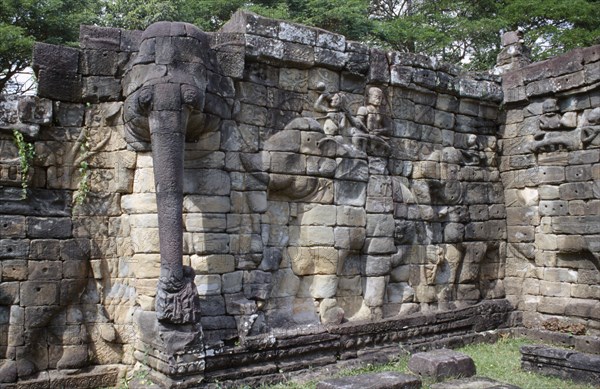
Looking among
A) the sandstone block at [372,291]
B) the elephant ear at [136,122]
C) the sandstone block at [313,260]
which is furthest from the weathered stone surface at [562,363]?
the elephant ear at [136,122]

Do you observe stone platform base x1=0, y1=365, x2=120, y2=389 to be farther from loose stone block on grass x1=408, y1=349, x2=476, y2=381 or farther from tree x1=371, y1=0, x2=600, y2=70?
tree x1=371, y1=0, x2=600, y2=70

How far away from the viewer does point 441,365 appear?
7535 millimetres

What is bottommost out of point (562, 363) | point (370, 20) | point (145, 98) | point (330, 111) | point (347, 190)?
point (562, 363)

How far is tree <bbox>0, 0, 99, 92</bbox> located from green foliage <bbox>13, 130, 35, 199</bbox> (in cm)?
890

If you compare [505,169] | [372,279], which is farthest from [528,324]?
[372,279]

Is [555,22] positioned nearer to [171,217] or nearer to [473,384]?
→ [473,384]

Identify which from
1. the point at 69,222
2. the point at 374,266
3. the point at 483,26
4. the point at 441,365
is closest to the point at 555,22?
the point at 483,26

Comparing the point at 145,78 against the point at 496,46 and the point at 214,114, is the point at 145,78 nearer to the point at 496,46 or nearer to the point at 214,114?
the point at 214,114

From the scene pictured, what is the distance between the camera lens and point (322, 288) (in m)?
8.73

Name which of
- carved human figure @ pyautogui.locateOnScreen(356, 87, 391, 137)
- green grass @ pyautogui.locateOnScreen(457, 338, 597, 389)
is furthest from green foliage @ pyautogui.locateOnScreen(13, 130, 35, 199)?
green grass @ pyautogui.locateOnScreen(457, 338, 597, 389)

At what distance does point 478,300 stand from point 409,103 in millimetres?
3880

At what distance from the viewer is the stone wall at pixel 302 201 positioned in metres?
7.49

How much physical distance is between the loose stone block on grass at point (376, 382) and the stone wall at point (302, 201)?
124 cm

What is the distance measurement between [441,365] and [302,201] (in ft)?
9.76
